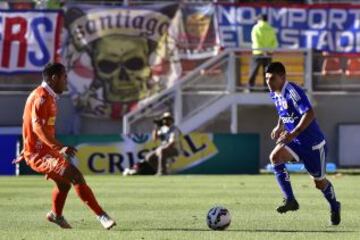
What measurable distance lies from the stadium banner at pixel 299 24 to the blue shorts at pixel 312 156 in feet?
59.1

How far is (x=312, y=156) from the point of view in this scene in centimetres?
1420

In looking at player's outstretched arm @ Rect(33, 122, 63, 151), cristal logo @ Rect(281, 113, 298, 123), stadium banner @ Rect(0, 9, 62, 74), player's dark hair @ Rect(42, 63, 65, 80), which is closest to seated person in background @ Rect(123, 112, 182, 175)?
stadium banner @ Rect(0, 9, 62, 74)

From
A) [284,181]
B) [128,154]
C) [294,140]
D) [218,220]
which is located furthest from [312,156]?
[128,154]

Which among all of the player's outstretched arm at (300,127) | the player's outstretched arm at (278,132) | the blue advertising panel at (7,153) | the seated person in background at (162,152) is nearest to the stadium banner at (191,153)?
the seated person in background at (162,152)

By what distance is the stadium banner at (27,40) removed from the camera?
32281 mm

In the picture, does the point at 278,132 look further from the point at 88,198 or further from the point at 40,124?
the point at 40,124

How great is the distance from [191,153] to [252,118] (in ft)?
17.0

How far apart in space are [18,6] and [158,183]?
1175 cm

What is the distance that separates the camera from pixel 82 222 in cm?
1434

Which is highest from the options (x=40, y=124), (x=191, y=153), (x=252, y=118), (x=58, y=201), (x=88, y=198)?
(x=40, y=124)

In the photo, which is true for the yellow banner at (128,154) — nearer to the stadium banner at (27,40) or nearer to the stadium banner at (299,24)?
the stadium banner at (299,24)

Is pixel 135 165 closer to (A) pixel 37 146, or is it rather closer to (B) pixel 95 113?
(B) pixel 95 113

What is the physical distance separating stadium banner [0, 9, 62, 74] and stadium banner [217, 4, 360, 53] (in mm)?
4611

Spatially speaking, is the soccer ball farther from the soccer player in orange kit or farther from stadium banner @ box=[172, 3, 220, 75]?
stadium banner @ box=[172, 3, 220, 75]
